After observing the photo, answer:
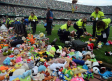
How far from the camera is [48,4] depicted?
949 inches

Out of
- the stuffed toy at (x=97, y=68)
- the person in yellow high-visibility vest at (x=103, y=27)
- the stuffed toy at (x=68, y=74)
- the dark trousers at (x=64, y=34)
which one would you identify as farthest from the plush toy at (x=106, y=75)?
the dark trousers at (x=64, y=34)

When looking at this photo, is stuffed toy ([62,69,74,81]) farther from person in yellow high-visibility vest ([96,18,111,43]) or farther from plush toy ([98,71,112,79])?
person in yellow high-visibility vest ([96,18,111,43])

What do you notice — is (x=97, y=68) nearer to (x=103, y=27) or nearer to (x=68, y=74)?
(x=68, y=74)

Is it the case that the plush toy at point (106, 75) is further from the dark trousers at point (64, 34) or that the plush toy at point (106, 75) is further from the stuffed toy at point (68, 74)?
the dark trousers at point (64, 34)

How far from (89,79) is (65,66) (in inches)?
27.0

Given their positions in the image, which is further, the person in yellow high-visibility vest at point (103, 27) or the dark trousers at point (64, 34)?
the dark trousers at point (64, 34)

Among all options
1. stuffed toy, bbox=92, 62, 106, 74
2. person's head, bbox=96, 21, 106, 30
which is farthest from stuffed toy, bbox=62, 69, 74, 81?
person's head, bbox=96, 21, 106, 30

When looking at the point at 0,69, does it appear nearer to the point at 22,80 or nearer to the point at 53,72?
the point at 22,80

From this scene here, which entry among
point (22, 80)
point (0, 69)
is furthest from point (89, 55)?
point (0, 69)

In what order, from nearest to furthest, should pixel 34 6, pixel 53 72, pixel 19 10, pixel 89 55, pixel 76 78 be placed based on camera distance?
pixel 76 78, pixel 53 72, pixel 89 55, pixel 19 10, pixel 34 6

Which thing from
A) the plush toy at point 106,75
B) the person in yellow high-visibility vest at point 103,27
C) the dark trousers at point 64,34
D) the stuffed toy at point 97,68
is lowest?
the plush toy at point 106,75

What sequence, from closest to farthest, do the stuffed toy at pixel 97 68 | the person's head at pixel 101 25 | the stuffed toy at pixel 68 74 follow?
the stuffed toy at pixel 68 74
the stuffed toy at pixel 97 68
the person's head at pixel 101 25

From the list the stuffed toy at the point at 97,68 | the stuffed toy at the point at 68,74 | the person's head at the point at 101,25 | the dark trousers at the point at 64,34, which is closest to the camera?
the stuffed toy at the point at 68,74

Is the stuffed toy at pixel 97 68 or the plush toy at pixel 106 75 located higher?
the stuffed toy at pixel 97 68
